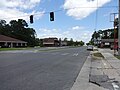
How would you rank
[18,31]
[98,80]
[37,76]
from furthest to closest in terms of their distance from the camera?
1. [18,31]
2. [37,76]
3. [98,80]

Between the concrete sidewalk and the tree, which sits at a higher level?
the tree

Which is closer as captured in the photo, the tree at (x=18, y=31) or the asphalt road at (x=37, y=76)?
the asphalt road at (x=37, y=76)

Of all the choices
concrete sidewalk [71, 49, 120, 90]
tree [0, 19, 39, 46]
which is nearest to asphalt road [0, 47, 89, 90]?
concrete sidewalk [71, 49, 120, 90]

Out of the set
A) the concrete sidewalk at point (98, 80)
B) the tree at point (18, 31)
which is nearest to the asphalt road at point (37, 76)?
the concrete sidewalk at point (98, 80)

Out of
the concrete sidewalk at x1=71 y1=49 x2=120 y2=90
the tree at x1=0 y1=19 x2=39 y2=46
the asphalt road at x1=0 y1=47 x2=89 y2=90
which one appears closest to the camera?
the asphalt road at x1=0 y1=47 x2=89 y2=90

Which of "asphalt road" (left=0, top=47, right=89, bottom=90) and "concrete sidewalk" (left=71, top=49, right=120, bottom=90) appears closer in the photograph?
"asphalt road" (left=0, top=47, right=89, bottom=90)

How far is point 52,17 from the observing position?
93.2ft

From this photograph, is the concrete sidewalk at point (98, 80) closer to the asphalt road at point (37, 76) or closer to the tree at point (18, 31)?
the asphalt road at point (37, 76)

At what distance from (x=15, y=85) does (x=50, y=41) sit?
529 ft

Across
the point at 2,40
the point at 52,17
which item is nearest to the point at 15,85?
the point at 52,17

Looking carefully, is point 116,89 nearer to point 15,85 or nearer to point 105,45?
point 15,85

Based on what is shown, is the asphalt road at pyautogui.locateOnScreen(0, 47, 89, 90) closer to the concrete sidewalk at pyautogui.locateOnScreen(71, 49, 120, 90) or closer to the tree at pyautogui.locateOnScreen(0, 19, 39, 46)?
the concrete sidewalk at pyautogui.locateOnScreen(71, 49, 120, 90)

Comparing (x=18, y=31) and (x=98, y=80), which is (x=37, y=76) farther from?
(x=18, y=31)

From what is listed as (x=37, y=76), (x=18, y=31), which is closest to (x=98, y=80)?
(x=37, y=76)
